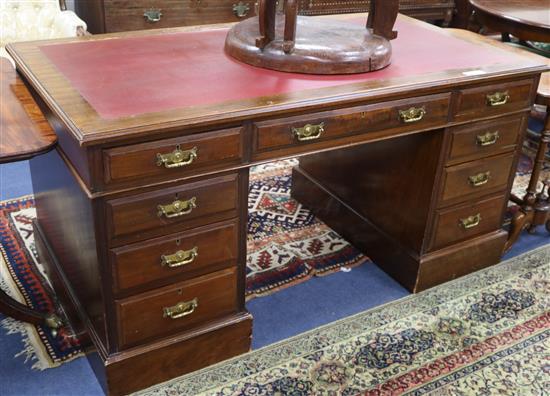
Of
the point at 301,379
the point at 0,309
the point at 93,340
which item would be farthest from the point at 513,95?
the point at 0,309

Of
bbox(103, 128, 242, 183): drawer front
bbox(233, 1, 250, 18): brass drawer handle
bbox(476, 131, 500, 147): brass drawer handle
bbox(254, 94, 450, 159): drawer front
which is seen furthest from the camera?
bbox(233, 1, 250, 18): brass drawer handle

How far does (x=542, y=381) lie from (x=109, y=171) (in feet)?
5.46

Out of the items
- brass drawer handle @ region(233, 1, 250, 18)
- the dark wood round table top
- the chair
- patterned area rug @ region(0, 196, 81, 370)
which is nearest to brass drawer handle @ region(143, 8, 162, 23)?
the chair

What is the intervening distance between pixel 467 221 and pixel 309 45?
3.45 ft

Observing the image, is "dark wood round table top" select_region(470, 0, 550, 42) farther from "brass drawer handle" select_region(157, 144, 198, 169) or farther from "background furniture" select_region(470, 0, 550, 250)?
"brass drawer handle" select_region(157, 144, 198, 169)

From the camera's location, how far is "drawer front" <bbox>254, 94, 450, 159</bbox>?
1934 mm

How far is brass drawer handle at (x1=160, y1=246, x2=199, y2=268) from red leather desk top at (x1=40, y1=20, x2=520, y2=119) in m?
0.46

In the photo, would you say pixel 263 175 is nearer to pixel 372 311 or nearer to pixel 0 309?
pixel 372 311

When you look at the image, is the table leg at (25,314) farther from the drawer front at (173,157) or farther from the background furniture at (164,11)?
the background furniture at (164,11)

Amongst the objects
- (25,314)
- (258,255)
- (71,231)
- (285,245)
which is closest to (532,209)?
(285,245)

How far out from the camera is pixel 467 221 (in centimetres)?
264

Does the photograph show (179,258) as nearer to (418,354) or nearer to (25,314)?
(25,314)

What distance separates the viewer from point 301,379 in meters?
2.18

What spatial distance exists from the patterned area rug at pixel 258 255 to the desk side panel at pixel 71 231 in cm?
21
